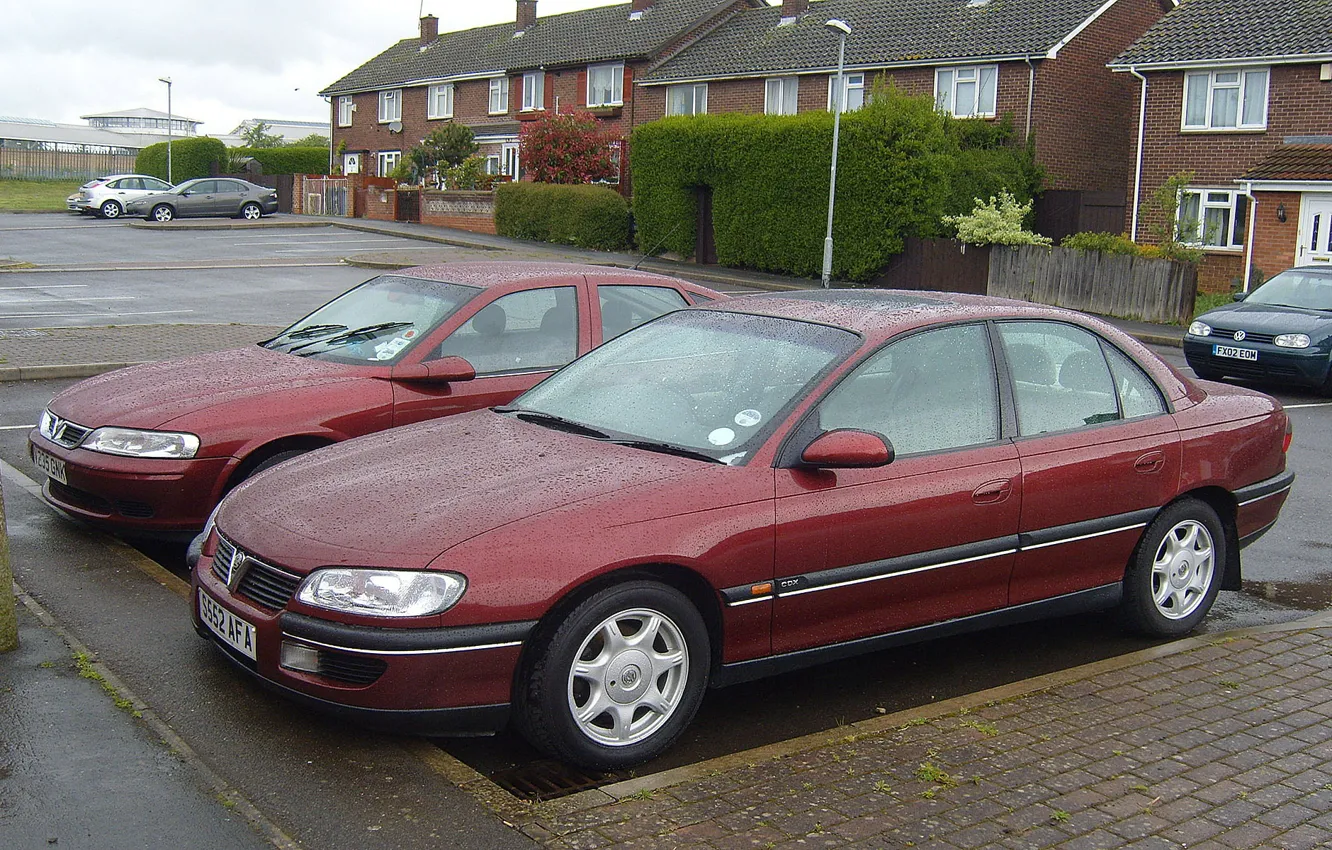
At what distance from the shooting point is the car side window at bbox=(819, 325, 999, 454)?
511 centimetres

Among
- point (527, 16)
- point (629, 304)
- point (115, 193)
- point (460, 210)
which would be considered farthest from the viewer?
point (527, 16)

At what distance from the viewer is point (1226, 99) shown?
31078 mm

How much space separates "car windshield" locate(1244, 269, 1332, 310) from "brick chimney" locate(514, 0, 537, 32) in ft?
145

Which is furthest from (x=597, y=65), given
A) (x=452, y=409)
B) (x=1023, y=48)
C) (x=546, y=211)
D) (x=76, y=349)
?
(x=452, y=409)

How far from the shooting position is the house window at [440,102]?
2280 inches

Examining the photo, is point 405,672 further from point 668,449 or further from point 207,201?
point 207,201

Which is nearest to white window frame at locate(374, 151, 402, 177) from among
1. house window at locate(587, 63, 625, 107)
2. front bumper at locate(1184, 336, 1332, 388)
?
house window at locate(587, 63, 625, 107)

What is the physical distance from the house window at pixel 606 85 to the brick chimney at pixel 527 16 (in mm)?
8190

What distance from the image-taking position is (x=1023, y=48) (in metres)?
34.6

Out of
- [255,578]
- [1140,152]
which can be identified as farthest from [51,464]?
[1140,152]

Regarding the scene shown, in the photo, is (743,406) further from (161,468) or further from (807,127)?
(807,127)

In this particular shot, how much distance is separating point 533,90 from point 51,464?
48.3m

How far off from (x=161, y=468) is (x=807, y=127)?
26.8m

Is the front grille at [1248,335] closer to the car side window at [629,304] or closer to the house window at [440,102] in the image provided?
the car side window at [629,304]
